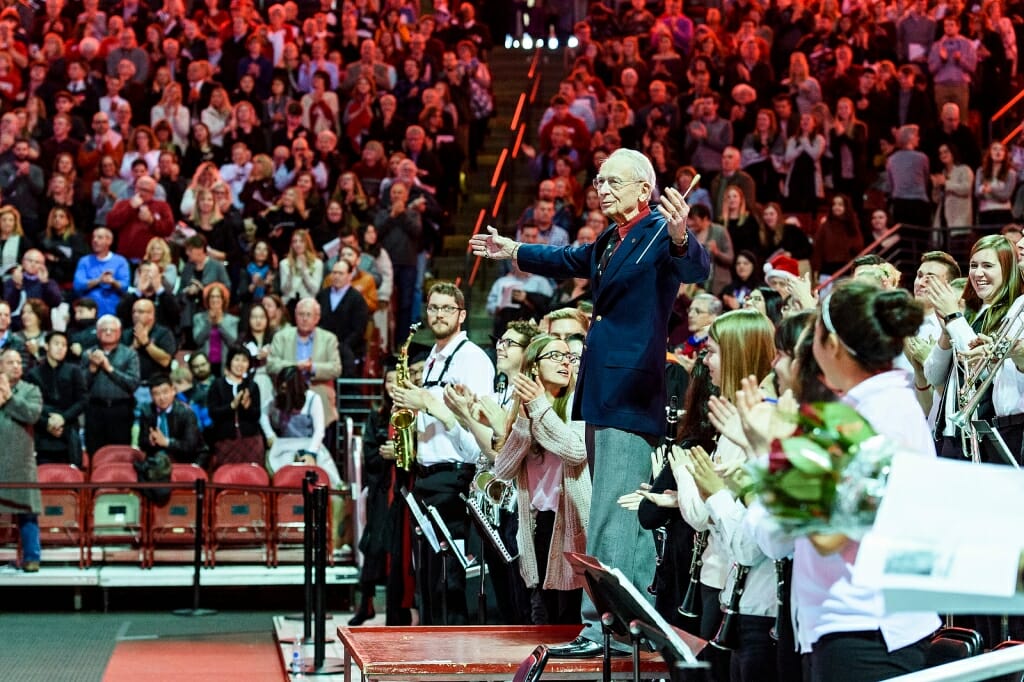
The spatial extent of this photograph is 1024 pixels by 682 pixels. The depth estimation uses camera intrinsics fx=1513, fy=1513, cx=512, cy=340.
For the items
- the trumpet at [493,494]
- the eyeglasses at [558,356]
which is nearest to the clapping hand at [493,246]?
the eyeglasses at [558,356]

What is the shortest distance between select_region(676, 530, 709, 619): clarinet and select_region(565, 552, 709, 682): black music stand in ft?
1.53

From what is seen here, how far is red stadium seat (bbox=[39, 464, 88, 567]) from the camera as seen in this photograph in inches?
436

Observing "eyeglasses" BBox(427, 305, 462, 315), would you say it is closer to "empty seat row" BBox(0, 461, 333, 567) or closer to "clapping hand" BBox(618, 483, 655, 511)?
"clapping hand" BBox(618, 483, 655, 511)

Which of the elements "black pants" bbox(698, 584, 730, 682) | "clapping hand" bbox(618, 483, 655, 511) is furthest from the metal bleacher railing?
"black pants" bbox(698, 584, 730, 682)

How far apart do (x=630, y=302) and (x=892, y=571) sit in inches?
127

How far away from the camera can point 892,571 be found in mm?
2508

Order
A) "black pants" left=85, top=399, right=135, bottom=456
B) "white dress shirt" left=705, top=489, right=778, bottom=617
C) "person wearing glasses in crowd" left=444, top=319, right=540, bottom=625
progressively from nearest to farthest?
1. "white dress shirt" left=705, top=489, right=778, bottom=617
2. "person wearing glasses in crowd" left=444, top=319, right=540, bottom=625
3. "black pants" left=85, top=399, right=135, bottom=456

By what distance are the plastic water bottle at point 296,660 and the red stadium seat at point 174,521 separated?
7.14 feet

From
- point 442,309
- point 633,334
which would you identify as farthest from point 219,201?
point 633,334

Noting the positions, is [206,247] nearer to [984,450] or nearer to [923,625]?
[984,450]

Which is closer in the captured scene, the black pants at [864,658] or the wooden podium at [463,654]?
the black pants at [864,658]

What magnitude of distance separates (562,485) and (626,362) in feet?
3.31

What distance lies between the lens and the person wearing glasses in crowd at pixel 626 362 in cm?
558

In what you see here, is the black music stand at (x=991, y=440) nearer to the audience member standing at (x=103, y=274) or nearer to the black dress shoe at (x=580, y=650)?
the black dress shoe at (x=580, y=650)
